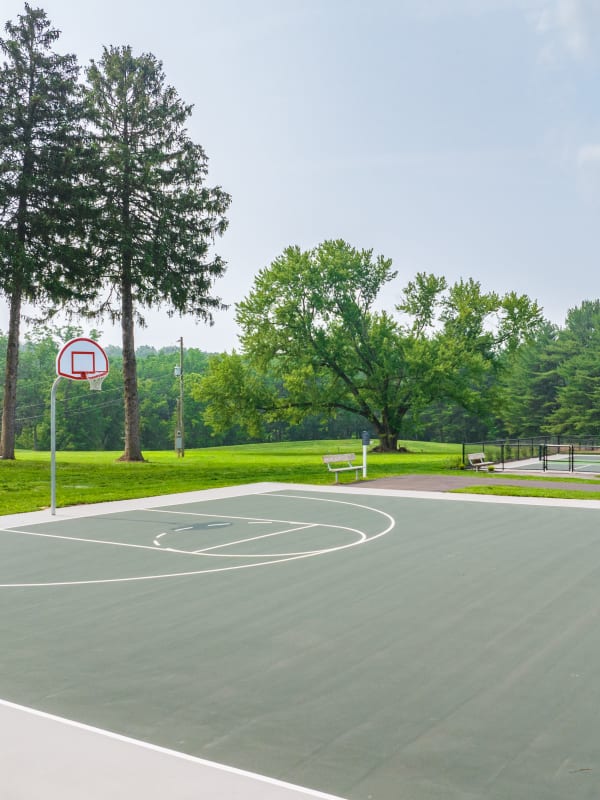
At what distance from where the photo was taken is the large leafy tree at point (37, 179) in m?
30.2

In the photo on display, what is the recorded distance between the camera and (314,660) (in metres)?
6.78

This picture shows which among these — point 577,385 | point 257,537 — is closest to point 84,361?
point 257,537

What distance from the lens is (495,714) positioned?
5.53 m

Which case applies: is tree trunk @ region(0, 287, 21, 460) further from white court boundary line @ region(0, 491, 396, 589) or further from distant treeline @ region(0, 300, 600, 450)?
distant treeline @ region(0, 300, 600, 450)

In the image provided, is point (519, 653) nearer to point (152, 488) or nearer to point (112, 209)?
point (152, 488)

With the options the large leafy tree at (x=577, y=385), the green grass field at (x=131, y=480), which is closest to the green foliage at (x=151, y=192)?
the green grass field at (x=131, y=480)

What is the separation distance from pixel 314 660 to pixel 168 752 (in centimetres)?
210

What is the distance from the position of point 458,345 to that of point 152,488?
101 ft


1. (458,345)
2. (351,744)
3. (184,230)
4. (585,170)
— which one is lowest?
(351,744)

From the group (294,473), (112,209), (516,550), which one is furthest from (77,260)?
(516,550)

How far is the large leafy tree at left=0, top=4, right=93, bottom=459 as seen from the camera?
3025 centimetres

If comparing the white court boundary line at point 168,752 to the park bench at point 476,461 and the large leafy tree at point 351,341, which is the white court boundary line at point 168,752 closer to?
the park bench at point 476,461

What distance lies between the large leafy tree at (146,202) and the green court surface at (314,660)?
21.5 meters

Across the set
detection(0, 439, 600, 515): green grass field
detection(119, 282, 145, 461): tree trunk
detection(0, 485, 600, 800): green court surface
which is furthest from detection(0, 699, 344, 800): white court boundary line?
detection(119, 282, 145, 461): tree trunk
